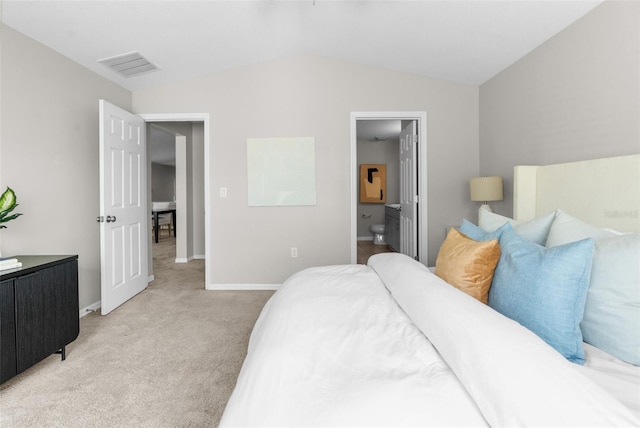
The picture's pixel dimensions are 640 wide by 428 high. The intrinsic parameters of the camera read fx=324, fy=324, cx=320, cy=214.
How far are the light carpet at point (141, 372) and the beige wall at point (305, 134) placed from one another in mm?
811

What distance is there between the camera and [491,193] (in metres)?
3.09

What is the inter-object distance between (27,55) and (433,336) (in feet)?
11.1

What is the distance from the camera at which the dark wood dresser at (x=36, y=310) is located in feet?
5.81

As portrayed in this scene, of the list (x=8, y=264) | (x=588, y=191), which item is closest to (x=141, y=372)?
(x=8, y=264)

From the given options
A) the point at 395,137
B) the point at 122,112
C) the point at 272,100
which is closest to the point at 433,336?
the point at 272,100

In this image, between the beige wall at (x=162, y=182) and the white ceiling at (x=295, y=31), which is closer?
the white ceiling at (x=295, y=31)

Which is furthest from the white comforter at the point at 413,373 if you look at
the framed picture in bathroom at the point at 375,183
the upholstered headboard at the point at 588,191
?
the framed picture in bathroom at the point at 375,183

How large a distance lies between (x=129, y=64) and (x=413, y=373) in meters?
3.61

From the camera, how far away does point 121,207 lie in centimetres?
329

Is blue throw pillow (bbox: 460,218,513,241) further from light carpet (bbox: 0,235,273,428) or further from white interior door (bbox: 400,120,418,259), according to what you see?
white interior door (bbox: 400,120,418,259)

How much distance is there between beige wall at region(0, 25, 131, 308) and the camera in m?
2.35

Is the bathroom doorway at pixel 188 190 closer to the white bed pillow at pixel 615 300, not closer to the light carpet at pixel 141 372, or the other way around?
the light carpet at pixel 141 372

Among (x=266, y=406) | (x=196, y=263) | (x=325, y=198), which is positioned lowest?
(x=196, y=263)

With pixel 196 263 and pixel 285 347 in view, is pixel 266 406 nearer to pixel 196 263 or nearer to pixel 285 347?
pixel 285 347
